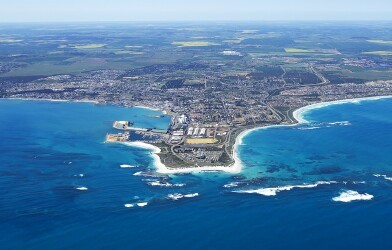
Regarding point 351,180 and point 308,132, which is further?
point 308,132

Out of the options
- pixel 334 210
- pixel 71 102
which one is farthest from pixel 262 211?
pixel 71 102

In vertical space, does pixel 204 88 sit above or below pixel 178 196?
above

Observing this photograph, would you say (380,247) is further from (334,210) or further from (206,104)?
(206,104)

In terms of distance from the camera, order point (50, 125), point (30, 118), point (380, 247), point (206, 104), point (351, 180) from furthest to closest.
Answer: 1. point (206, 104)
2. point (30, 118)
3. point (50, 125)
4. point (351, 180)
5. point (380, 247)

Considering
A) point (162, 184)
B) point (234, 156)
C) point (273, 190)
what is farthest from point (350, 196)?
point (162, 184)

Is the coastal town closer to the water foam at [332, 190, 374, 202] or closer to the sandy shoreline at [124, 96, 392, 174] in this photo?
the sandy shoreline at [124, 96, 392, 174]

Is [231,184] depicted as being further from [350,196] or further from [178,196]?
[350,196]

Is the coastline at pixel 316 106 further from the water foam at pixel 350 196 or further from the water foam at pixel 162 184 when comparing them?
the water foam at pixel 162 184
